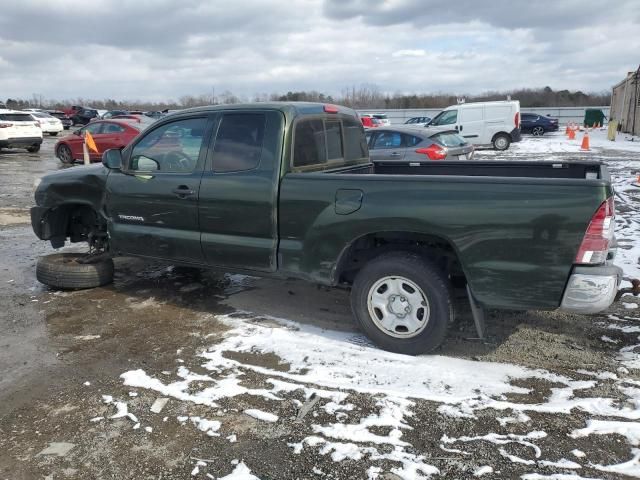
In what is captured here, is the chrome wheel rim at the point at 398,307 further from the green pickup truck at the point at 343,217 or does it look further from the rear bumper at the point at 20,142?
the rear bumper at the point at 20,142

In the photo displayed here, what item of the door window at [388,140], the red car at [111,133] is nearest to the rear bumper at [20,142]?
the red car at [111,133]

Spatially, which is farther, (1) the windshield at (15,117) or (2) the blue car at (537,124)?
(2) the blue car at (537,124)

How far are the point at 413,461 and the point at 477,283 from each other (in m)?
1.36

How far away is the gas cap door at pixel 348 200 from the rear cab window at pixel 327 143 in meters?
0.61

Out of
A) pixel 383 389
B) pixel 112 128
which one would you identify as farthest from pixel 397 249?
pixel 112 128

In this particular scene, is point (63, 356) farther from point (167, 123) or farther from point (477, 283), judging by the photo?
point (477, 283)

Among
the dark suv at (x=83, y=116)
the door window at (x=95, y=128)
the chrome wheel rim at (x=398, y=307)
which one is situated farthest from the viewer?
the dark suv at (x=83, y=116)

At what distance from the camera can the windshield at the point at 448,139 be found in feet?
36.7

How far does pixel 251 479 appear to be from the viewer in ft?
8.95

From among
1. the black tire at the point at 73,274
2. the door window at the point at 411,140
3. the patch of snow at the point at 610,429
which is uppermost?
the door window at the point at 411,140

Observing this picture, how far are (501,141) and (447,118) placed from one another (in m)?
Result: 2.49

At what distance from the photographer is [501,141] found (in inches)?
886

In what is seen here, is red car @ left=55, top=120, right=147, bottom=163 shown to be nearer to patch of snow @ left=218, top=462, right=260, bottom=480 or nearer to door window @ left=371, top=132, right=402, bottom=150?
door window @ left=371, top=132, right=402, bottom=150

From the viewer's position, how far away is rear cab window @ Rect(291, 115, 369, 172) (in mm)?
4562
